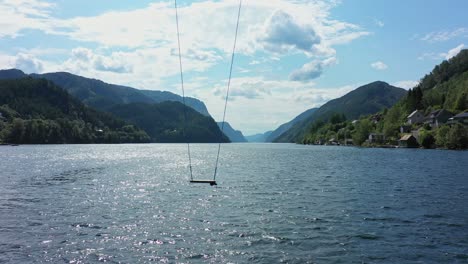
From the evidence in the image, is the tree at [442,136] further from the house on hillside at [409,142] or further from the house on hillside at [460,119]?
the house on hillside at [409,142]

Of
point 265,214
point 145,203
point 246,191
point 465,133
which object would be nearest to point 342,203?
point 265,214

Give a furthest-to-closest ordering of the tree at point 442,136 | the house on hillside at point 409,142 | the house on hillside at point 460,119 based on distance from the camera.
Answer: the house on hillside at point 409,142, the house on hillside at point 460,119, the tree at point 442,136

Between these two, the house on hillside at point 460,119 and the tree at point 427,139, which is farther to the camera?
the house on hillside at point 460,119

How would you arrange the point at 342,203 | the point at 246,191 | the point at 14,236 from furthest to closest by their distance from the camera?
the point at 246,191, the point at 342,203, the point at 14,236

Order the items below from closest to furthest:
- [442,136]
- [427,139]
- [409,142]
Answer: [442,136] → [427,139] → [409,142]

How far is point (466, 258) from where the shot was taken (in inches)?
870

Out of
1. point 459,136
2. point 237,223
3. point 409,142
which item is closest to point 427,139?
point 409,142

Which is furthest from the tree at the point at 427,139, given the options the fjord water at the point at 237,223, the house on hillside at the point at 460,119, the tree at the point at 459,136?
the fjord water at the point at 237,223

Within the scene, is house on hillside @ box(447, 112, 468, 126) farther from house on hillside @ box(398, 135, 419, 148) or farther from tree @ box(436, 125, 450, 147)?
tree @ box(436, 125, 450, 147)

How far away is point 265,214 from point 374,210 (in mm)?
9969

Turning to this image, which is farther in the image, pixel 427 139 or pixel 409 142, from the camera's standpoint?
pixel 409 142

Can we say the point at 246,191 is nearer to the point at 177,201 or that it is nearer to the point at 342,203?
the point at 177,201

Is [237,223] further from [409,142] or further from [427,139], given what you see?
[409,142]

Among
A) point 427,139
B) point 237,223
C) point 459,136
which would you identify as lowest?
point 237,223
